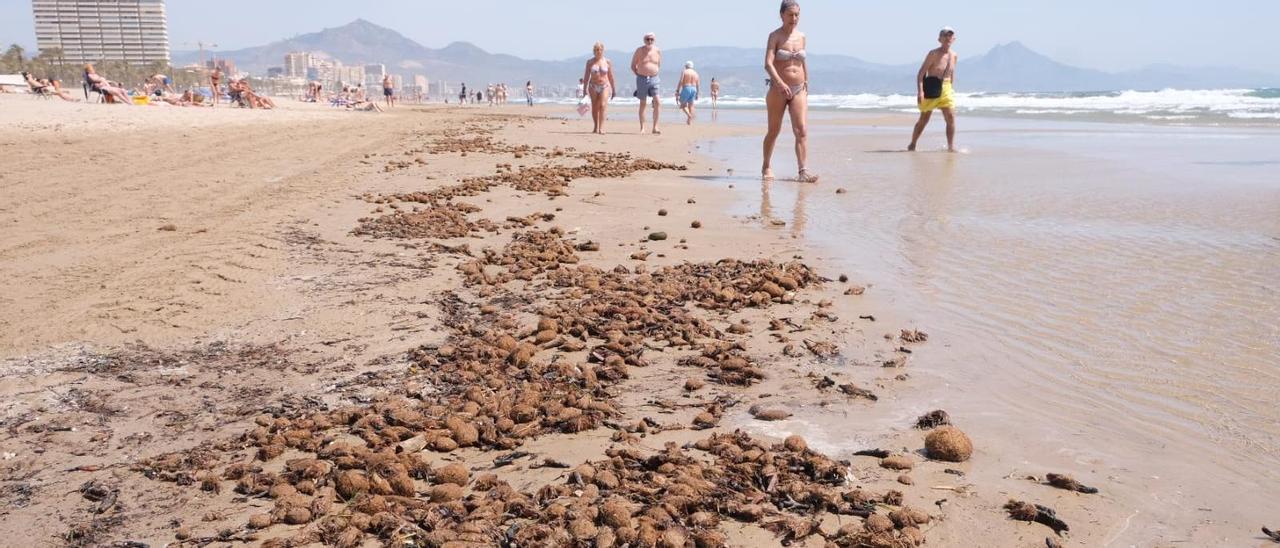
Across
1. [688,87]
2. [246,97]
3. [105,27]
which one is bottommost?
[246,97]

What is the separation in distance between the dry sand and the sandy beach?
0.05ft

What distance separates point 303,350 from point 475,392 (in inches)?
39.7

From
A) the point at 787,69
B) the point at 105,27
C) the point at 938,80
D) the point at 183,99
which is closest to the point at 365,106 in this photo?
the point at 183,99

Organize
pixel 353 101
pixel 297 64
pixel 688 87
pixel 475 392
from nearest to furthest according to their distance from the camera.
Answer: pixel 475 392 → pixel 688 87 → pixel 353 101 → pixel 297 64

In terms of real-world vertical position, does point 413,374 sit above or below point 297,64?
below

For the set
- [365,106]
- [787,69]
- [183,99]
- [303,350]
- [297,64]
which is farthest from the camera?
[297,64]

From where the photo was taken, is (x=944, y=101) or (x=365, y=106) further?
(x=365, y=106)

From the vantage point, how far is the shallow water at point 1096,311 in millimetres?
2672

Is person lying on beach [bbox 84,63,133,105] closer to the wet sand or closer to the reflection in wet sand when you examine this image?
the wet sand

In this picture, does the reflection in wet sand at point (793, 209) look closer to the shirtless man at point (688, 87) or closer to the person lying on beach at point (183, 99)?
the shirtless man at point (688, 87)

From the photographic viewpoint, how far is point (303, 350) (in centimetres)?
374

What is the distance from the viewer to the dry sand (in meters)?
2.42

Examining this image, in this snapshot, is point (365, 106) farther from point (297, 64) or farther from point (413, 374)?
point (297, 64)

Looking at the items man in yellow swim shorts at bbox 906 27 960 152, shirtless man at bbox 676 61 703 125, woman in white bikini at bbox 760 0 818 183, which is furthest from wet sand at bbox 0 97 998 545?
shirtless man at bbox 676 61 703 125
